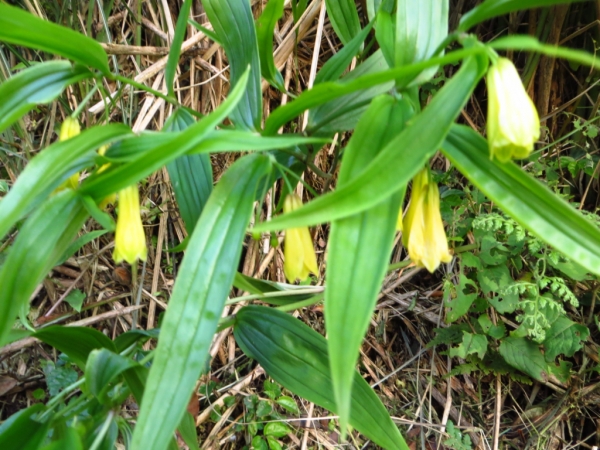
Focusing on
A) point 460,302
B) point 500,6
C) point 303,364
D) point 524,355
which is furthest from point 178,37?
point 524,355

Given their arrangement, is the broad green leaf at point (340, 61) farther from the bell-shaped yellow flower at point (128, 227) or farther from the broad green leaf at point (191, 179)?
the bell-shaped yellow flower at point (128, 227)

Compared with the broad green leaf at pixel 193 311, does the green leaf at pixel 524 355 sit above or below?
below

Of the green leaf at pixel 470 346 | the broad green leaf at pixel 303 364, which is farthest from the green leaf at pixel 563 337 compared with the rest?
the broad green leaf at pixel 303 364

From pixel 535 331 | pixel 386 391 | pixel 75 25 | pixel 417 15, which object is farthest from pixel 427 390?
pixel 75 25

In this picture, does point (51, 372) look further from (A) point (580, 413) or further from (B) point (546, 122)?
(B) point (546, 122)

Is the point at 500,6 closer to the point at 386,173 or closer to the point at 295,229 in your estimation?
the point at 386,173

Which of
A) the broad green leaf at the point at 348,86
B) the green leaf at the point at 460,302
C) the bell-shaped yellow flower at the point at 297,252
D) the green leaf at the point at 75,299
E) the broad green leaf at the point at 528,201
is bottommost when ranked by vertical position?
the green leaf at the point at 460,302

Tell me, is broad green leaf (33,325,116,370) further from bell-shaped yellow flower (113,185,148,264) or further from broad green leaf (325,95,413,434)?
broad green leaf (325,95,413,434)
